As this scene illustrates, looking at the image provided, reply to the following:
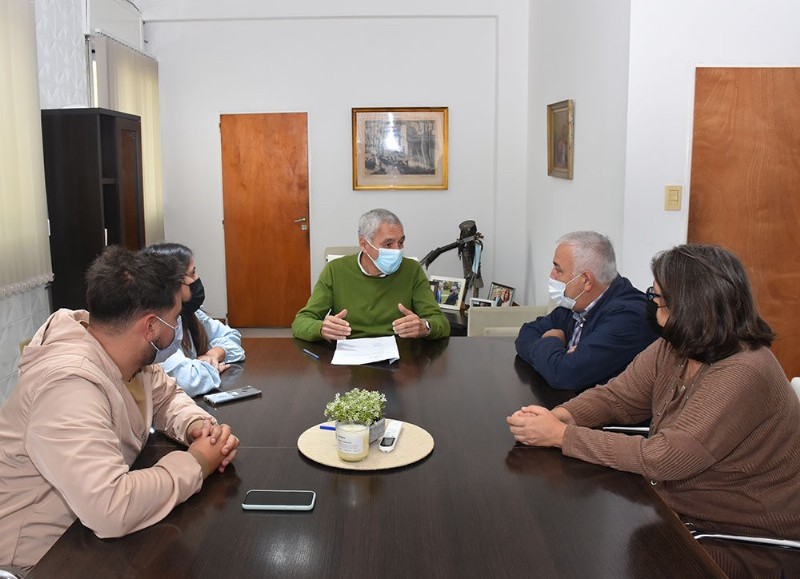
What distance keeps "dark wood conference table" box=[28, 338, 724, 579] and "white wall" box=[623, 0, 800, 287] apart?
232cm

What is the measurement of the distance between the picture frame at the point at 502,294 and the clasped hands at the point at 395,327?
11.2 ft

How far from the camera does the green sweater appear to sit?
Answer: 387 cm

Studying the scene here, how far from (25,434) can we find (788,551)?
1843 mm

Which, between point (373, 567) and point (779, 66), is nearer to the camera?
point (373, 567)

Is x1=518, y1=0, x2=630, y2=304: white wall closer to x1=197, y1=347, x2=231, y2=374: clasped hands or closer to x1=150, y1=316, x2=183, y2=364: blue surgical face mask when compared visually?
x1=197, y1=347, x2=231, y2=374: clasped hands

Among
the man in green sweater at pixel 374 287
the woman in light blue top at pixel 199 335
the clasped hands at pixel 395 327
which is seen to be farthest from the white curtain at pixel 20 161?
the clasped hands at pixel 395 327

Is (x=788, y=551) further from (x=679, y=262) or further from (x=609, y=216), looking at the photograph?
(x=609, y=216)

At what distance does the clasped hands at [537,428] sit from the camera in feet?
7.25

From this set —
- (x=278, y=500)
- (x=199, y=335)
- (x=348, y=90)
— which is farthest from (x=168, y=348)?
(x=348, y=90)

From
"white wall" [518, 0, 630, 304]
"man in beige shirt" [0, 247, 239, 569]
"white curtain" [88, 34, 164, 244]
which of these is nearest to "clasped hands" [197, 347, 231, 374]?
"man in beige shirt" [0, 247, 239, 569]

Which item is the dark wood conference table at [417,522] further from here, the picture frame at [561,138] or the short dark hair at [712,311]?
the picture frame at [561,138]

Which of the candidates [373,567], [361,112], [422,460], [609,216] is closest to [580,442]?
[422,460]

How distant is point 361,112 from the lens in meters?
7.61

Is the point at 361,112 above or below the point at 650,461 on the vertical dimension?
above
